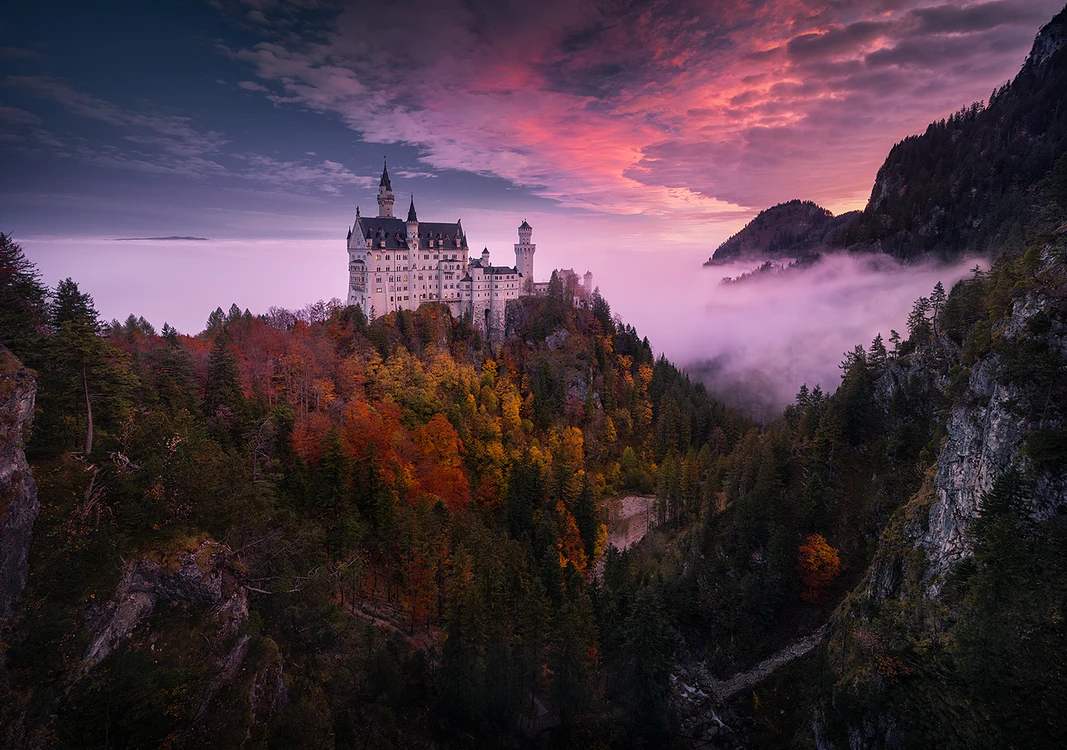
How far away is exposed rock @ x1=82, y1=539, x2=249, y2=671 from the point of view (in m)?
21.2

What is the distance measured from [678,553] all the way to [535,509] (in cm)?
2198

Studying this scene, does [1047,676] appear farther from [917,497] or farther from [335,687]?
[335,687]

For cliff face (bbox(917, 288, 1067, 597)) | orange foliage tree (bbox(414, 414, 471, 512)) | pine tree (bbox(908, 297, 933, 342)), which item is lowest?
orange foliage tree (bbox(414, 414, 471, 512))

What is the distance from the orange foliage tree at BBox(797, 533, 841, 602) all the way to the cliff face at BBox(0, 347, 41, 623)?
6394 cm

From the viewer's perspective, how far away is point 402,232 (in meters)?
94.9

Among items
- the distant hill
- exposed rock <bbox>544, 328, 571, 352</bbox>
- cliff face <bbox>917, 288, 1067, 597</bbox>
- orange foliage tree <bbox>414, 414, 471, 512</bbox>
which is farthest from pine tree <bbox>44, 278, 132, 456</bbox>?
the distant hill

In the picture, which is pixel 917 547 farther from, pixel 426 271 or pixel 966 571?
pixel 426 271

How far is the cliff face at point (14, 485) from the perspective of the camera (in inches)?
763

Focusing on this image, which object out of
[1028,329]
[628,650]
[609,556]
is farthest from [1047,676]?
[609,556]

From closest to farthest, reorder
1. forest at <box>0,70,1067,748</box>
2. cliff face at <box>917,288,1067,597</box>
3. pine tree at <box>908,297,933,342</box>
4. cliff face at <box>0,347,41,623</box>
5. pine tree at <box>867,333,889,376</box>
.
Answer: cliff face at <box>0,347,41,623</box>, forest at <box>0,70,1067,748</box>, cliff face at <box>917,288,1067,597</box>, pine tree at <box>908,297,933,342</box>, pine tree at <box>867,333,889,376</box>

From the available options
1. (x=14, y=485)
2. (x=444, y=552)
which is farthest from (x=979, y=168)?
(x=14, y=485)

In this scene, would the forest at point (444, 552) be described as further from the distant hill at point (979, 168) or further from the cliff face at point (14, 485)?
the distant hill at point (979, 168)

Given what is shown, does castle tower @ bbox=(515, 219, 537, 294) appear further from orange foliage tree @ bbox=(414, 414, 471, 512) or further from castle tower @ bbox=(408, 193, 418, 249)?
orange foliage tree @ bbox=(414, 414, 471, 512)

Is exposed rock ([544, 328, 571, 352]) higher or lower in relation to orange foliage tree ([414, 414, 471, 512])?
higher
